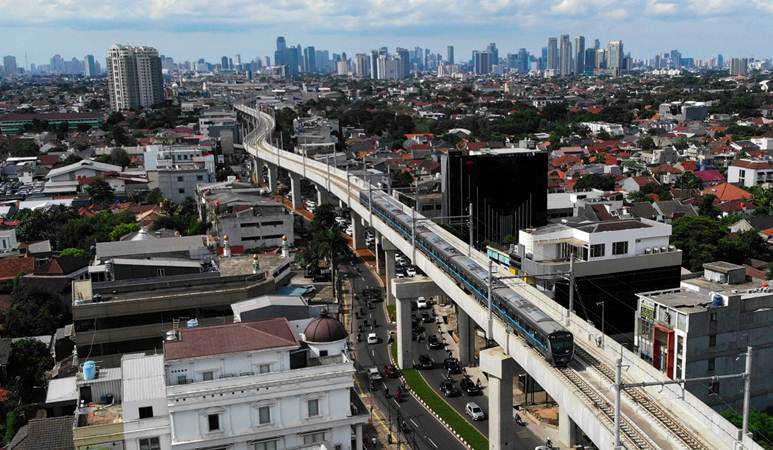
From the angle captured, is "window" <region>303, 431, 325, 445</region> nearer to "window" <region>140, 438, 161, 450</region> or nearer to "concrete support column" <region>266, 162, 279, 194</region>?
"window" <region>140, 438, 161, 450</region>

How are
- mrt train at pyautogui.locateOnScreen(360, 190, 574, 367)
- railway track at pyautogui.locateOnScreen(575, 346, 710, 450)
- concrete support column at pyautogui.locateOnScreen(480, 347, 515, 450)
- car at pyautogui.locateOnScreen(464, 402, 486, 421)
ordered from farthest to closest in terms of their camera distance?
1. car at pyautogui.locateOnScreen(464, 402, 486, 421)
2. concrete support column at pyautogui.locateOnScreen(480, 347, 515, 450)
3. mrt train at pyautogui.locateOnScreen(360, 190, 574, 367)
4. railway track at pyautogui.locateOnScreen(575, 346, 710, 450)

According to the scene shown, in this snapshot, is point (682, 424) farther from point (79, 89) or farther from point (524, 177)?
point (79, 89)

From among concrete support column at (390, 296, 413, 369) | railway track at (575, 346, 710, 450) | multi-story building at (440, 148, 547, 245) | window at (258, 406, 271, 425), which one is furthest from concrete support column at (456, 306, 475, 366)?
window at (258, 406, 271, 425)

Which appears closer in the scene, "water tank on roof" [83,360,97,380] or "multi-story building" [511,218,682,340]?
"water tank on roof" [83,360,97,380]

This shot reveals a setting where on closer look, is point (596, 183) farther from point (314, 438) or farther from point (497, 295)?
point (314, 438)

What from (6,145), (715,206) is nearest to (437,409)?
(715,206)

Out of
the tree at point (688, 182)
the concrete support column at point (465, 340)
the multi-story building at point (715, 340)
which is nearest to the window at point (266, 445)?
the multi-story building at point (715, 340)
